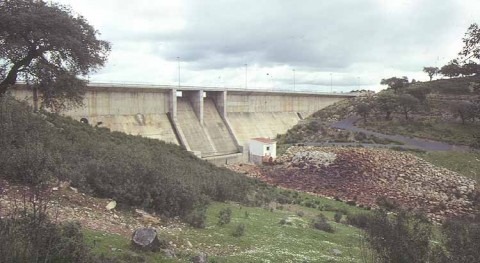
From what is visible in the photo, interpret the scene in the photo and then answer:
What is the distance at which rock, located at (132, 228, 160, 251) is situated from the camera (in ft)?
31.0

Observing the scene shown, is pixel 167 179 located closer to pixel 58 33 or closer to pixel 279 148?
pixel 58 33

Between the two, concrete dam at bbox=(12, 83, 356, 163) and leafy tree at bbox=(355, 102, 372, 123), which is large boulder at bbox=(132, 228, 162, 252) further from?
leafy tree at bbox=(355, 102, 372, 123)

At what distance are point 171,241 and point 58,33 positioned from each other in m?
15.1

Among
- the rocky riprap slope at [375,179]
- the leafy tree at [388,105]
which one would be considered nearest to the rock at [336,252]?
the rocky riprap slope at [375,179]

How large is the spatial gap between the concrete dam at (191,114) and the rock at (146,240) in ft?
93.1

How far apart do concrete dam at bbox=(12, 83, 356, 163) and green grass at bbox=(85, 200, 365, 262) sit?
26.0 meters

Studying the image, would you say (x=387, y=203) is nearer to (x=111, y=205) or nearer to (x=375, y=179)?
(x=375, y=179)

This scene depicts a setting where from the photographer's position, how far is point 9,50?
20750mm

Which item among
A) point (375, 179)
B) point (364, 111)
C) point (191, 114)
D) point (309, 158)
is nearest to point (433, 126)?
point (364, 111)

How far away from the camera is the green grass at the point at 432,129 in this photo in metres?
57.1

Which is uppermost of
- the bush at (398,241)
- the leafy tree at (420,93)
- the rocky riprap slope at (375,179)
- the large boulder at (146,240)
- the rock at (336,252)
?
the leafy tree at (420,93)

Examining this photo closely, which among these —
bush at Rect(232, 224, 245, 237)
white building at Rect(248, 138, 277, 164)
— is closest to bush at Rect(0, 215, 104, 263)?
bush at Rect(232, 224, 245, 237)

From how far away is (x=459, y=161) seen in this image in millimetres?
44625

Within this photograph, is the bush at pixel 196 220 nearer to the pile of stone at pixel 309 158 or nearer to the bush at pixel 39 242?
the bush at pixel 39 242
